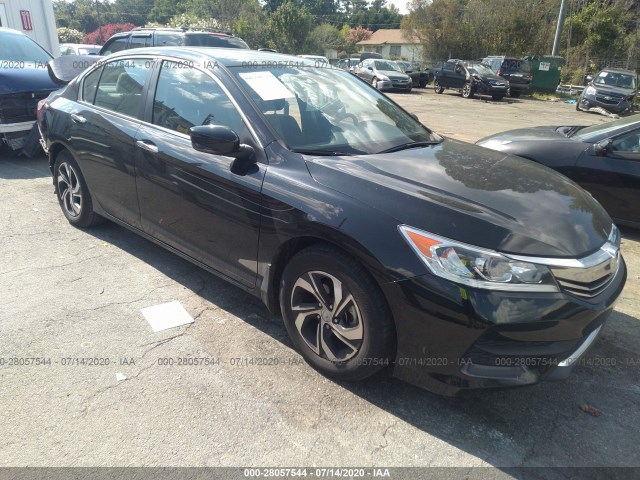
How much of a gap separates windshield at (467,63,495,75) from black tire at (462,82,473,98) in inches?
26.1

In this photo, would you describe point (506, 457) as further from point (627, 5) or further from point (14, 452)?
point (627, 5)

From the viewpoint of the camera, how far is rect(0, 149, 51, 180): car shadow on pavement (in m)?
6.61

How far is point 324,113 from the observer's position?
128 inches

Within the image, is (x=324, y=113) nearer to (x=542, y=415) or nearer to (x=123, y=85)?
(x=123, y=85)

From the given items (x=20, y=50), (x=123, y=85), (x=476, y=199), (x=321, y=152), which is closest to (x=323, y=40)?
(x=20, y=50)

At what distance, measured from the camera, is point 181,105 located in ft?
11.2

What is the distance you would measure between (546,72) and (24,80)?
25991 millimetres

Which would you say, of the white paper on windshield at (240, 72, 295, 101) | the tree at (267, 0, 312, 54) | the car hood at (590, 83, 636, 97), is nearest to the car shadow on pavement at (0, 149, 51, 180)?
the white paper on windshield at (240, 72, 295, 101)

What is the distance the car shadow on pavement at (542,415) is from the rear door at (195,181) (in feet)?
2.09

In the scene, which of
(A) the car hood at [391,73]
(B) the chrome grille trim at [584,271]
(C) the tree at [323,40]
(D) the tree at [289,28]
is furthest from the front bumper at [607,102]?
(C) the tree at [323,40]

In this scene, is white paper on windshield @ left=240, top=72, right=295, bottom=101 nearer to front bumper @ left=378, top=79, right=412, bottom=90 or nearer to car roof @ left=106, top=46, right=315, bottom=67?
car roof @ left=106, top=46, right=315, bottom=67

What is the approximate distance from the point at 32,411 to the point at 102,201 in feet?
7.08

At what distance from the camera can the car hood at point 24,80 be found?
22.4ft

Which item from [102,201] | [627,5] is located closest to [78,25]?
[627,5]
